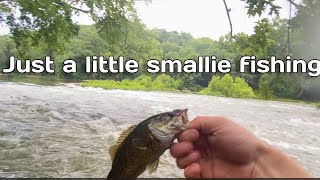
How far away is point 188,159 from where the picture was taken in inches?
99.6

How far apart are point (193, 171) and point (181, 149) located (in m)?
0.24

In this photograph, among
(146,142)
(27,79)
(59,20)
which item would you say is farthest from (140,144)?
(27,79)

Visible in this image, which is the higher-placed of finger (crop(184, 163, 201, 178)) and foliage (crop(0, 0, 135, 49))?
foliage (crop(0, 0, 135, 49))

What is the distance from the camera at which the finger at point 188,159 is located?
98.9 inches

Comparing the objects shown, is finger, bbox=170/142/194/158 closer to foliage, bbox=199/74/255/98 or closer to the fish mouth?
the fish mouth

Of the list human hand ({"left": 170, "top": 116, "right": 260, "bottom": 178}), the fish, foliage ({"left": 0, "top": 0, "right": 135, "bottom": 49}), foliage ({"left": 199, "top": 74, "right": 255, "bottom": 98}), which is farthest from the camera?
foliage ({"left": 199, "top": 74, "right": 255, "bottom": 98})

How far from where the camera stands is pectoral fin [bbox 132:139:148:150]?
8.09 feet

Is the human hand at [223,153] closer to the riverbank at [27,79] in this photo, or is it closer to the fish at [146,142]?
the fish at [146,142]

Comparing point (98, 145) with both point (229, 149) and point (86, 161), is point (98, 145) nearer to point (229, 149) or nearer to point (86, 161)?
point (86, 161)

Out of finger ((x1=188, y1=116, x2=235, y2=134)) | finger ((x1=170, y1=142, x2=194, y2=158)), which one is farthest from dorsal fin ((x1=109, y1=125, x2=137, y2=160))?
finger ((x1=188, y1=116, x2=235, y2=134))

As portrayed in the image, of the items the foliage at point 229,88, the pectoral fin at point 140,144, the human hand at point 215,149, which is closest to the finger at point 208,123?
the human hand at point 215,149

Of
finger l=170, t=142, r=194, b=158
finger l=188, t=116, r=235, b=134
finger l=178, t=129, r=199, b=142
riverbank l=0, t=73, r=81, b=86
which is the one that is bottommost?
finger l=170, t=142, r=194, b=158

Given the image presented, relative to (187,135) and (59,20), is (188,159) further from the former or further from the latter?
(59,20)

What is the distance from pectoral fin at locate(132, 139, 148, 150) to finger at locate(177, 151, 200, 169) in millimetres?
248
